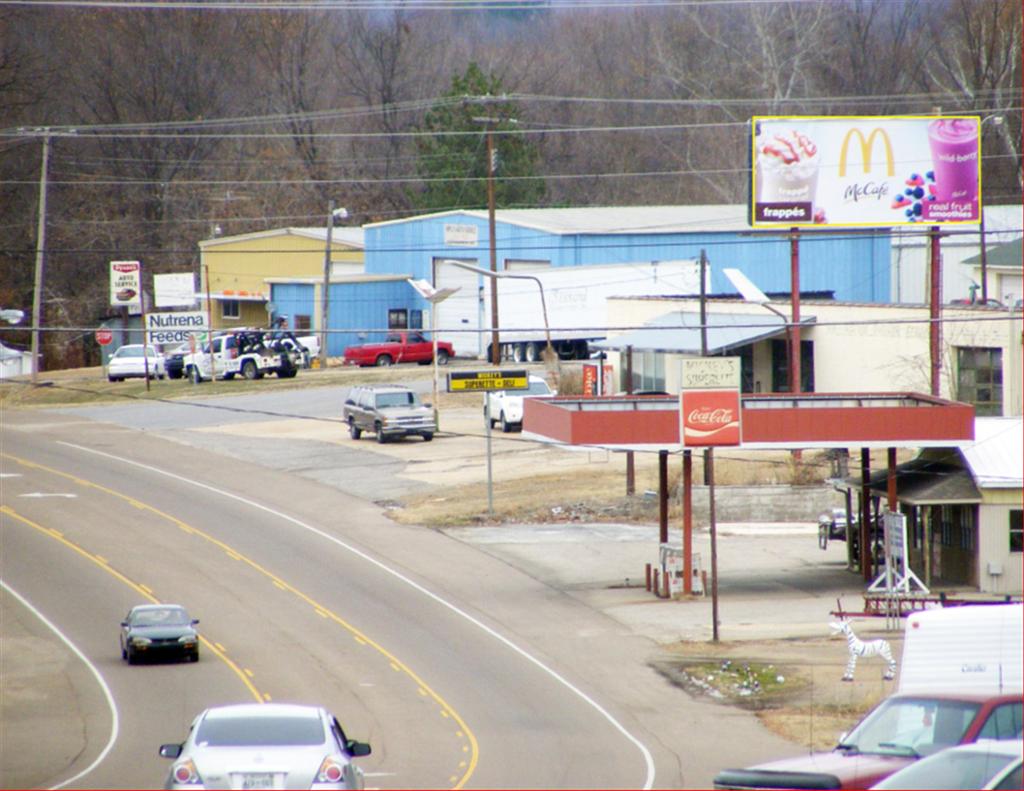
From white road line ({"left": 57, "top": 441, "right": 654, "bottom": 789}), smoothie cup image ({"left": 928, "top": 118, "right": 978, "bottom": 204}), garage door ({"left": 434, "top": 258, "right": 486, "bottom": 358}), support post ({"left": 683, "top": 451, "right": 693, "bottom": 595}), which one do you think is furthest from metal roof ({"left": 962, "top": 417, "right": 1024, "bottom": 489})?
garage door ({"left": 434, "top": 258, "right": 486, "bottom": 358})

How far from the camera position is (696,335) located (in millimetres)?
59094

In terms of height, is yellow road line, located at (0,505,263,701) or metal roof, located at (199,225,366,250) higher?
metal roof, located at (199,225,366,250)

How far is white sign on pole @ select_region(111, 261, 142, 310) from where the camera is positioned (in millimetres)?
72125

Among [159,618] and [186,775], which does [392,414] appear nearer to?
[159,618]

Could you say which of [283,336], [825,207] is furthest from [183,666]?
[283,336]

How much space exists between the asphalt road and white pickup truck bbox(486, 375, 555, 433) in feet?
22.2

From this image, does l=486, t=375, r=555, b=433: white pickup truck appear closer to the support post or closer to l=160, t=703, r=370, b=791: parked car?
the support post

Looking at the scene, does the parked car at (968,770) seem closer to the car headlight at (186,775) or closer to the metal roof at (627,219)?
the car headlight at (186,775)

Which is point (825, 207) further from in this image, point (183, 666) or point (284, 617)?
point (183, 666)

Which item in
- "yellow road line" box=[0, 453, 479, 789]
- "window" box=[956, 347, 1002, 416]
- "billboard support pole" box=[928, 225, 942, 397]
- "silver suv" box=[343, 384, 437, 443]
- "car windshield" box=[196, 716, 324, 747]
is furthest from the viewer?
"silver suv" box=[343, 384, 437, 443]

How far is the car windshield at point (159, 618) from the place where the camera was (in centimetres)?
2745

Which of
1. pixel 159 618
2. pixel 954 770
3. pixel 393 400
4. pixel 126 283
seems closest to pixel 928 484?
pixel 159 618

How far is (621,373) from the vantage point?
6544 cm

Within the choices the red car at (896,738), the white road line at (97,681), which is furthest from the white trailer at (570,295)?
the red car at (896,738)
